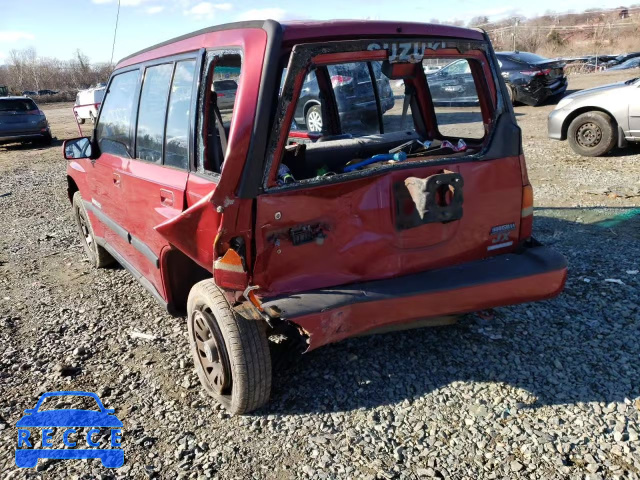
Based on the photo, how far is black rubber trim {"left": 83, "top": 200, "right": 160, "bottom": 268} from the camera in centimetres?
351

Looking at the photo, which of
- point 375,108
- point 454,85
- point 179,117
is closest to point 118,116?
point 179,117

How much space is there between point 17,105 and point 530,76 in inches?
576

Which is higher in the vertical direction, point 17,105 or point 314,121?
point 17,105

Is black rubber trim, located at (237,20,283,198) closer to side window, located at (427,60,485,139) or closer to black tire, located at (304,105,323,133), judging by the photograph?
side window, located at (427,60,485,139)

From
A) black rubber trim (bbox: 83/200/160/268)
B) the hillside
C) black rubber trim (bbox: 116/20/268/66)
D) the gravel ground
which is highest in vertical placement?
the hillside

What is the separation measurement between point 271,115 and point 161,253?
133cm

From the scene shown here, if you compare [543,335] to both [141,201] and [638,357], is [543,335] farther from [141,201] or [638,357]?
[141,201]

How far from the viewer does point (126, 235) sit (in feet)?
13.0

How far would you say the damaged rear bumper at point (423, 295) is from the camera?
2.56 metres

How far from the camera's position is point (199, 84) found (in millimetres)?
2889

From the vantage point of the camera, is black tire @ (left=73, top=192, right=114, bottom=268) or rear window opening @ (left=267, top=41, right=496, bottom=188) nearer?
rear window opening @ (left=267, top=41, right=496, bottom=188)

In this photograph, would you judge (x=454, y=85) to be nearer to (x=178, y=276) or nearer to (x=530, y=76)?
(x=178, y=276)

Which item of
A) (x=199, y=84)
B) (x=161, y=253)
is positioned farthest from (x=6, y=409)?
(x=199, y=84)

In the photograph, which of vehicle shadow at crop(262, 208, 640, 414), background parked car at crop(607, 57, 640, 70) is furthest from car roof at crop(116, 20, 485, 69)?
background parked car at crop(607, 57, 640, 70)
